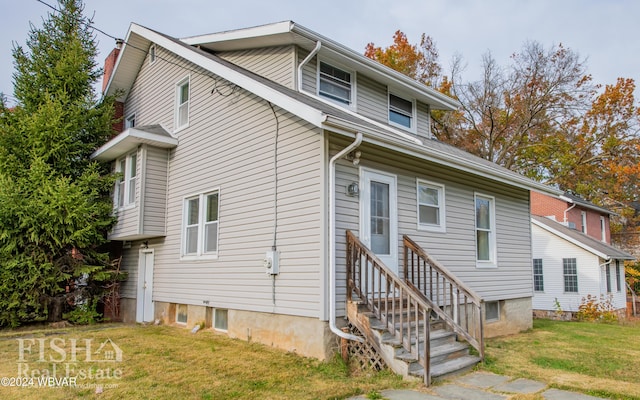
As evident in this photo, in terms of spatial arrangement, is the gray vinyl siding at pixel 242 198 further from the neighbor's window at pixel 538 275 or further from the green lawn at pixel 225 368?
the neighbor's window at pixel 538 275

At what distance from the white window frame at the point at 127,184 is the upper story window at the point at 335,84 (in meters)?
4.92

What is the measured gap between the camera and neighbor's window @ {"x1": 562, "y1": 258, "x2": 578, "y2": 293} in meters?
19.2

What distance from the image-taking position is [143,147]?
10414 mm

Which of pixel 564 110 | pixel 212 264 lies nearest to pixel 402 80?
pixel 212 264

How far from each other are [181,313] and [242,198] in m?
3.51

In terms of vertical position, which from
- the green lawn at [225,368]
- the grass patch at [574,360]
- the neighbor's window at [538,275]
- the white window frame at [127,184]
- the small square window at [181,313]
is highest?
the white window frame at [127,184]

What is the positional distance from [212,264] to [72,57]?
7007 millimetres

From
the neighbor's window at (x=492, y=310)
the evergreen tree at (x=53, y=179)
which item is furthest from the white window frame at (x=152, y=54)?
the neighbor's window at (x=492, y=310)

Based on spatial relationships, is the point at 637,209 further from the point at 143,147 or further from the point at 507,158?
the point at 143,147

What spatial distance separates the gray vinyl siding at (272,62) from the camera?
876 cm

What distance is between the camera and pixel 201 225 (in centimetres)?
936

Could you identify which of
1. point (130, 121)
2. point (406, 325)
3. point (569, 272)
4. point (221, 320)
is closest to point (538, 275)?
point (569, 272)

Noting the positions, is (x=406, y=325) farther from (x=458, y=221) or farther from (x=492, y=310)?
(x=492, y=310)

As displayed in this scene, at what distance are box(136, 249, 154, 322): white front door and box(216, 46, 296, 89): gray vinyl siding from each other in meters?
5.13
